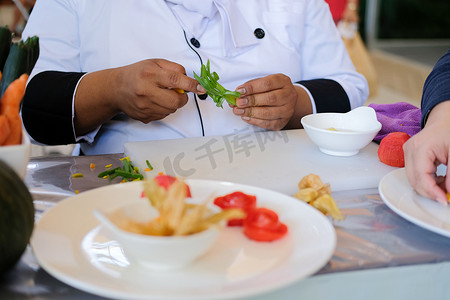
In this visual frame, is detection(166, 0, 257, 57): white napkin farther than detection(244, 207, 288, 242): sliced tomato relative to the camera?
Yes

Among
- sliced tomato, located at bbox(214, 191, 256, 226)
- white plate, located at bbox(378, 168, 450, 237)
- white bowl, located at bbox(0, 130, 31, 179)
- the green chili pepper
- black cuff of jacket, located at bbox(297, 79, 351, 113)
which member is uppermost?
white bowl, located at bbox(0, 130, 31, 179)

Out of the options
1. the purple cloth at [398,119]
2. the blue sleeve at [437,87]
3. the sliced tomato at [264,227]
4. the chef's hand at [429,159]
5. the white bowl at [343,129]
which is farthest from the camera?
the purple cloth at [398,119]

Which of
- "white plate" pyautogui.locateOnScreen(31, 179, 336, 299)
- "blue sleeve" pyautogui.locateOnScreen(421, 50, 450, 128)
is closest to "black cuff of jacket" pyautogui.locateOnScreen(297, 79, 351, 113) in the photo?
"blue sleeve" pyautogui.locateOnScreen(421, 50, 450, 128)

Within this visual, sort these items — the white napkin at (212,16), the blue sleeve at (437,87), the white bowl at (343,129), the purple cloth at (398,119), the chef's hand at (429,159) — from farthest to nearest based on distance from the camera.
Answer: the white napkin at (212,16) → the purple cloth at (398,119) → the white bowl at (343,129) → the blue sleeve at (437,87) → the chef's hand at (429,159)

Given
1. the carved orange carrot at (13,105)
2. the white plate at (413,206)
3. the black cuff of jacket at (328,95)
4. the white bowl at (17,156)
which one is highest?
the carved orange carrot at (13,105)

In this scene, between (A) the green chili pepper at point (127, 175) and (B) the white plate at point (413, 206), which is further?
(A) the green chili pepper at point (127, 175)

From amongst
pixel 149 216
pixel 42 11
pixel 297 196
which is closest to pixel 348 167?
pixel 297 196

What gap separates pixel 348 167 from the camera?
103 centimetres

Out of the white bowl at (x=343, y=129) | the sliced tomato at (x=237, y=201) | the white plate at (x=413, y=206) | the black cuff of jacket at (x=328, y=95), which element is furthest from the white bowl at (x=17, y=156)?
the black cuff of jacket at (x=328, y=95)

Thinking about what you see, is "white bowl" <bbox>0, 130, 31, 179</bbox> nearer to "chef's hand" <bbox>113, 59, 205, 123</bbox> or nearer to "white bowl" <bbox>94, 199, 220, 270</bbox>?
"white bowl" <bbox>94, 199, 220, 270</bbox>

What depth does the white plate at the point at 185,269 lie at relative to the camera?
54 centimetres

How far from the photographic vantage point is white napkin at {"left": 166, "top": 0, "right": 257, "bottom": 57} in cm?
137

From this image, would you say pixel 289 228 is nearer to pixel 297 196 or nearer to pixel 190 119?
pixel 297 196

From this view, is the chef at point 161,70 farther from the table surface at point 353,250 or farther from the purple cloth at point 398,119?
the table surface at point 353,250
